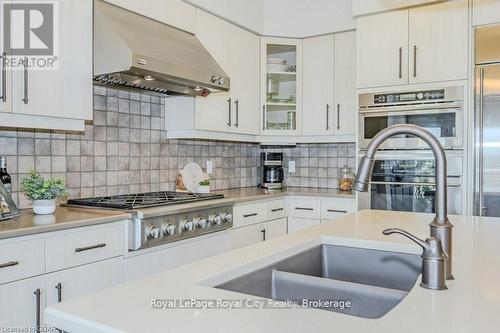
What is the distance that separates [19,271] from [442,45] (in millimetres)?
2926

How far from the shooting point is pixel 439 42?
3.04m

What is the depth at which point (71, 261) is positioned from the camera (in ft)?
6.25

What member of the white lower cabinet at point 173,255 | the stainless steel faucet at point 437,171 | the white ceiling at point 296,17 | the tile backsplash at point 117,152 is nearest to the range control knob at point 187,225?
the white lower cabinet at point 173,255

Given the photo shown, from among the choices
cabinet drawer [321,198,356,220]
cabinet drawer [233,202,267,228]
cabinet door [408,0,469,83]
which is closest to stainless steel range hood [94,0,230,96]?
cabinet drawer [233,202,267,228]

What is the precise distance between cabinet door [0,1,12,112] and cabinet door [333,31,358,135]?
256 centimetres

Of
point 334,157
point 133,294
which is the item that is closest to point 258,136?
point 334,157

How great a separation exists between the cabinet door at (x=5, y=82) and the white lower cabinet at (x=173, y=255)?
92 cm

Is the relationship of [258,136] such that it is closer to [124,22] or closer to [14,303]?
[124,22]

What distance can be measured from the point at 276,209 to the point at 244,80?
3.62ft

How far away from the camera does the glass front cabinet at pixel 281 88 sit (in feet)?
12.5

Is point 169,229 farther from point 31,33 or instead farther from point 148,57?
point 31,33

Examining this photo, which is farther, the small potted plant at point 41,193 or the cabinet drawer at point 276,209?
the cabinet drawer at point 276,209

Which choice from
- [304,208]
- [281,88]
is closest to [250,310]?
[304,208]

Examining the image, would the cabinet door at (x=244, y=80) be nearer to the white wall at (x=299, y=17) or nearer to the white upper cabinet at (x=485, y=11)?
the white wall at (x=299, y=17)
